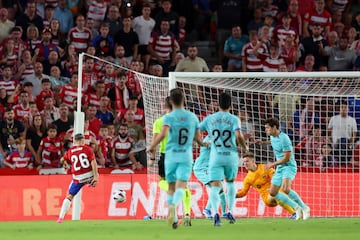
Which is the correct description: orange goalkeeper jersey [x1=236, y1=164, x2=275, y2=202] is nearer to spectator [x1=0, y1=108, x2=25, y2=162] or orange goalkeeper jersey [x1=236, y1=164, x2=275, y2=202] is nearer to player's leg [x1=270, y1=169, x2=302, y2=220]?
player's leg [x1=270, y1=169, x2=302, y2=220]

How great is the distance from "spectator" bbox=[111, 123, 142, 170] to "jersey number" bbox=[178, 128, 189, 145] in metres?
7.69

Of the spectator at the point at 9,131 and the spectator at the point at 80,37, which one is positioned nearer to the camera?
the spectator at the point at 9,131

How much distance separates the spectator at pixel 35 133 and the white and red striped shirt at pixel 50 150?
0.94 feet

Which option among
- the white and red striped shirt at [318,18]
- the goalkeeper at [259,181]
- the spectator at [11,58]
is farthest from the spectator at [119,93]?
the white and red striped shirt at [318,18]

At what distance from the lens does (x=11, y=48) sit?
25344mm

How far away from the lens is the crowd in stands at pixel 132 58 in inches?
902

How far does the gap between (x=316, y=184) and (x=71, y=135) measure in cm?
509

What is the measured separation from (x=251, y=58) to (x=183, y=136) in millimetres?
10918

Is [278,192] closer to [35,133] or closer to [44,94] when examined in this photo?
[35,133]

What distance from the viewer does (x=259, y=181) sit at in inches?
818

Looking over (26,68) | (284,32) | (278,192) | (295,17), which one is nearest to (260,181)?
(278,192)

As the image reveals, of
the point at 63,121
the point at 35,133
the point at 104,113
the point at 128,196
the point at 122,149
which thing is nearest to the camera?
the point at 128,196

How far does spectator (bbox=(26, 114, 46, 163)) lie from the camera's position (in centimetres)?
2324

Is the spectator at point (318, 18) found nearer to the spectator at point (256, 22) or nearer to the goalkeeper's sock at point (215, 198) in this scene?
the spectator at point (256, 22)
